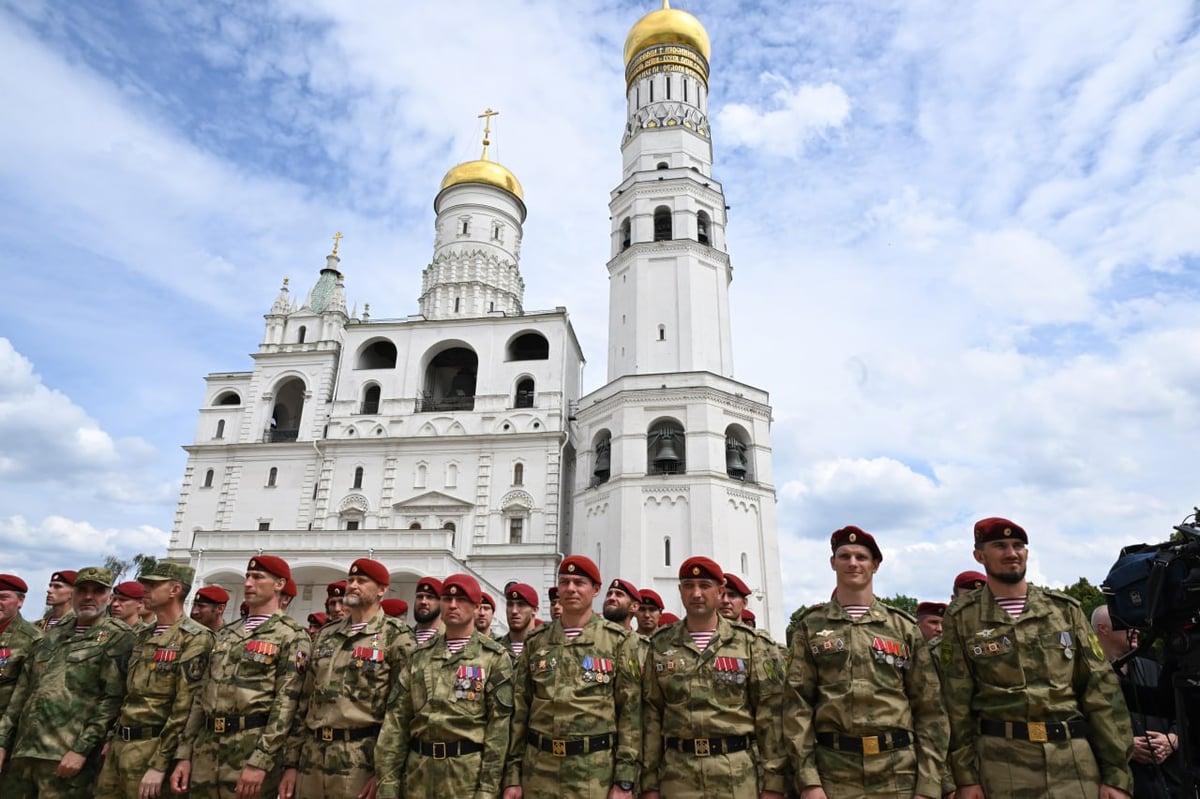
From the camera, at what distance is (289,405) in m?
32.8

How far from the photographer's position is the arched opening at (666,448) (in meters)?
24.3

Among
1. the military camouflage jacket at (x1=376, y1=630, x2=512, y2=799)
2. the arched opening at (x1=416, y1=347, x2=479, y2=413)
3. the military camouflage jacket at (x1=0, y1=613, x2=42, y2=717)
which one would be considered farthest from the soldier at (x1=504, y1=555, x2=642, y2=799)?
the arched opening at (x1=416, y1=347, x2=479, y2=413)

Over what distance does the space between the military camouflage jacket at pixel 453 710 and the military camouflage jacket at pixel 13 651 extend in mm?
3871

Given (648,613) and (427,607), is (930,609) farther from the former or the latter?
(427,607)

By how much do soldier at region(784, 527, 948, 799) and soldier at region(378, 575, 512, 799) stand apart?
180cm

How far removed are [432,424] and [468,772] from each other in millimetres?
24347

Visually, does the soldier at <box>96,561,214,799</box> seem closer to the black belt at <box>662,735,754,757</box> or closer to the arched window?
the black belt at <box>662,735,754,757</box>

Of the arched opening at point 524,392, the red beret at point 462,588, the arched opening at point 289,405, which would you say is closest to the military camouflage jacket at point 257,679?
the red beret at point 462,588

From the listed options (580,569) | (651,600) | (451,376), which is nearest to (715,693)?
(580,569)

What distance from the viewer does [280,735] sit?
202 inches

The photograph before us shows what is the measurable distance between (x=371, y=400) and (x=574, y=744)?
27130 millimetres

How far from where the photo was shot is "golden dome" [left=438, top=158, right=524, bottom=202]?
35.2m

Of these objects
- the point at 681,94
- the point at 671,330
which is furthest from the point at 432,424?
the point at 681,94

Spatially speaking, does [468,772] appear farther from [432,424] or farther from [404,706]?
[432,424]
